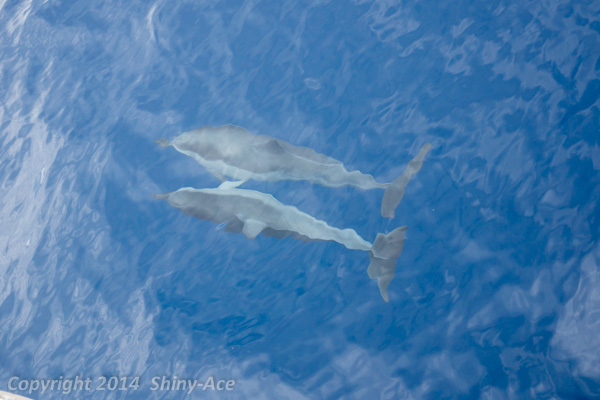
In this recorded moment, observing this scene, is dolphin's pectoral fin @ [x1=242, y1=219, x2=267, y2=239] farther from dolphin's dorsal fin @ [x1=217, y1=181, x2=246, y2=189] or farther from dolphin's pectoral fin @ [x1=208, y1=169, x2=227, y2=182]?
Result: dolphin's pectoral fin @ [x1=208, y1=169, x2=227, y2=182]

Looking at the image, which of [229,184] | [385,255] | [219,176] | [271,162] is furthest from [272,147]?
[385,255]

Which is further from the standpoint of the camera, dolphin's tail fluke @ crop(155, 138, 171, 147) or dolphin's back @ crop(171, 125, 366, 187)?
dolphin's tail fluke @ crop(155, 138, 171, 147)

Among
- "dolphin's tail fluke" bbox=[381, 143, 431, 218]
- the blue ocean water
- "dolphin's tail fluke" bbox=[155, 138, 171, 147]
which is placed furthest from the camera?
"dolphin's tail fluke" bbox=[155, 138, 171, 147]

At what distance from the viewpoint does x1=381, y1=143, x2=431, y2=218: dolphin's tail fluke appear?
5.43m

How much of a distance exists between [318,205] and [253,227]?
3.04ft

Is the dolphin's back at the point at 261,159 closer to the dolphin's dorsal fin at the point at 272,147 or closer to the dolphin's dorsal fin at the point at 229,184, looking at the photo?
the dolphin's dorsal fin at the point at 272,147

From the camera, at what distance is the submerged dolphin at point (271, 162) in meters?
5.36

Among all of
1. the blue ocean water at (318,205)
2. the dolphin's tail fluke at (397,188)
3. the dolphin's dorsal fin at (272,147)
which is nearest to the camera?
the blue ocean water at (318,205)

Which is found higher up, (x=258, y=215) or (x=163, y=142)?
(x=163, y=142)

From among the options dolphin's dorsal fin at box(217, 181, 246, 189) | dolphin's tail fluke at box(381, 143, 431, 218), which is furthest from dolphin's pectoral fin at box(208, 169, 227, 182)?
dolphin's tail fluke at box(381, 143, 431, 218)

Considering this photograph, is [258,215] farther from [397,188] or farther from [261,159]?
[397,188]

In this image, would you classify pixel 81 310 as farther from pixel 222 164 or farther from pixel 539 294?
pixel 539 294

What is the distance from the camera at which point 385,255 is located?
5.21 m

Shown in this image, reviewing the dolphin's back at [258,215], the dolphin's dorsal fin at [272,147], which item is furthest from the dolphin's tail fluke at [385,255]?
the dolphin's dorsal fin at [272,147]
